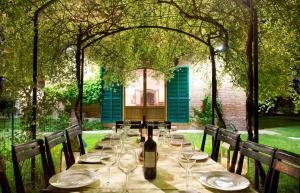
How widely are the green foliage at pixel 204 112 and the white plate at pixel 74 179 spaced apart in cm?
1043

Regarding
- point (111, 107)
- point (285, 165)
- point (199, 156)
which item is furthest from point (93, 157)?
point (111, 107)

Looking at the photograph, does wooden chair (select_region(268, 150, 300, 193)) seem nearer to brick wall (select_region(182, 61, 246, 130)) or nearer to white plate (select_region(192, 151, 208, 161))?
white plate (select_region(192, 151, 208, 161))

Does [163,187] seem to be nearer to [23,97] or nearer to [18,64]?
[23,97]

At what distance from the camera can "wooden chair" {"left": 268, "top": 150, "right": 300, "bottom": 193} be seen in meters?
2.03

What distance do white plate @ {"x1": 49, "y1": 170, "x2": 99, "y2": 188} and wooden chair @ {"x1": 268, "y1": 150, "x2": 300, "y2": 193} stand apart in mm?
1208

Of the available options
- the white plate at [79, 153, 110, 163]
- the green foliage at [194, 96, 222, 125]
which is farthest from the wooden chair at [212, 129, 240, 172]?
the green foliage at [194, 96, 222, 125]

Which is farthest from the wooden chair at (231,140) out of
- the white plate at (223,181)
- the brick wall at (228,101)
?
the brick wall at (228,101)

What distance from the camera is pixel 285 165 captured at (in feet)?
7.12

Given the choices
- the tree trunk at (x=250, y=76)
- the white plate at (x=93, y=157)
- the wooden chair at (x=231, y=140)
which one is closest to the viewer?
the white plate at (x=93, y=157)

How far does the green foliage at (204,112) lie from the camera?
1255 cm

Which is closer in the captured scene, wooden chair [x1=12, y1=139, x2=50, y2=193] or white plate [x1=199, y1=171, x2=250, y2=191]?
white plate [x1=199, y1=171, x2=250, y2=191]

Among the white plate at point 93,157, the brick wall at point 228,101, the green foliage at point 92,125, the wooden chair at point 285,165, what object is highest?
the brick wall at point 228,101

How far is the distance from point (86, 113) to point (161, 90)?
4348 millimetres

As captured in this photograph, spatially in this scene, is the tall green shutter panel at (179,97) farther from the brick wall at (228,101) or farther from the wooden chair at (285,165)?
the wooden chair at (285,165)
